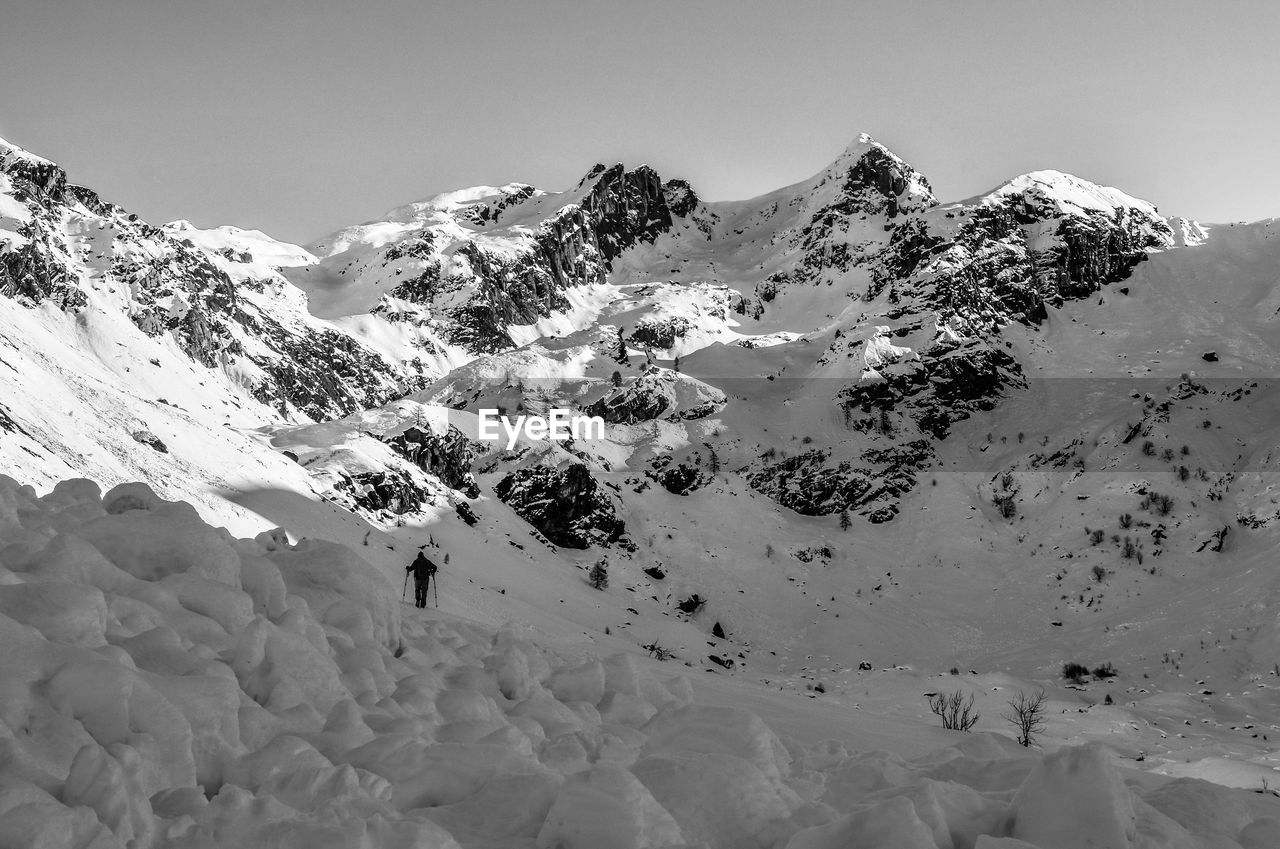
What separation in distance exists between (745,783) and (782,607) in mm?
42031

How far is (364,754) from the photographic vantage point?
8.48 m

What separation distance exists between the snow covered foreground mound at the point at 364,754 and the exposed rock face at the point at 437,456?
40466 millimetres

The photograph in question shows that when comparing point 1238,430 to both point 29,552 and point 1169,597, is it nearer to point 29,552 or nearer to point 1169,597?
point 1169,597

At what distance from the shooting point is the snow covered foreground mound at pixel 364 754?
697 cm

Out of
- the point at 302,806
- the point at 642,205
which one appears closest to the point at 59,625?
the point at 302,806

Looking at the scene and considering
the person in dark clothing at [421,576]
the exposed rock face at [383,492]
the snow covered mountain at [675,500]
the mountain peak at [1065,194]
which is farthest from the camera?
the mountain peak at [1065,194]

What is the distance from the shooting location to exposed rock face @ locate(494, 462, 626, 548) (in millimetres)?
52844

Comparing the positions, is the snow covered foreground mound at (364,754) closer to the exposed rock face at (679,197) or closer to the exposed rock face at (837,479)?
the exposed rock face at (837,479)

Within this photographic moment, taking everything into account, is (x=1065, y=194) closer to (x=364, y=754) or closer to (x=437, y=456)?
(x=437, y=456)

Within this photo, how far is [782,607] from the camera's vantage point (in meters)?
49.1

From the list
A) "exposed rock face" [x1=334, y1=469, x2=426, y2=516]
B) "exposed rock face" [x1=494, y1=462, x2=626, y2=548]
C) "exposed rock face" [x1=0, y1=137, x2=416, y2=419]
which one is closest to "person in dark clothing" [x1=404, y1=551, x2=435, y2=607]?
"exposed rock face" [x1=334, y1=469, x2=426, y2=516]

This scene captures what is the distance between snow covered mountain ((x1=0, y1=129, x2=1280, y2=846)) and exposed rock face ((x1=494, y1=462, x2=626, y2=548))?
241 millimetres

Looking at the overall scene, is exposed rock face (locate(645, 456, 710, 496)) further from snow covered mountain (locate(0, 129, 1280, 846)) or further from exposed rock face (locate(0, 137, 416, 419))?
exposed rock face (locate(0, 137, 416, 419))

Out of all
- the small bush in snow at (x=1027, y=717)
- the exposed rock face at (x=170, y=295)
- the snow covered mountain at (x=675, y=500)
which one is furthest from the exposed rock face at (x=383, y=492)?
the exposed rock face at (x=170, y=295)
